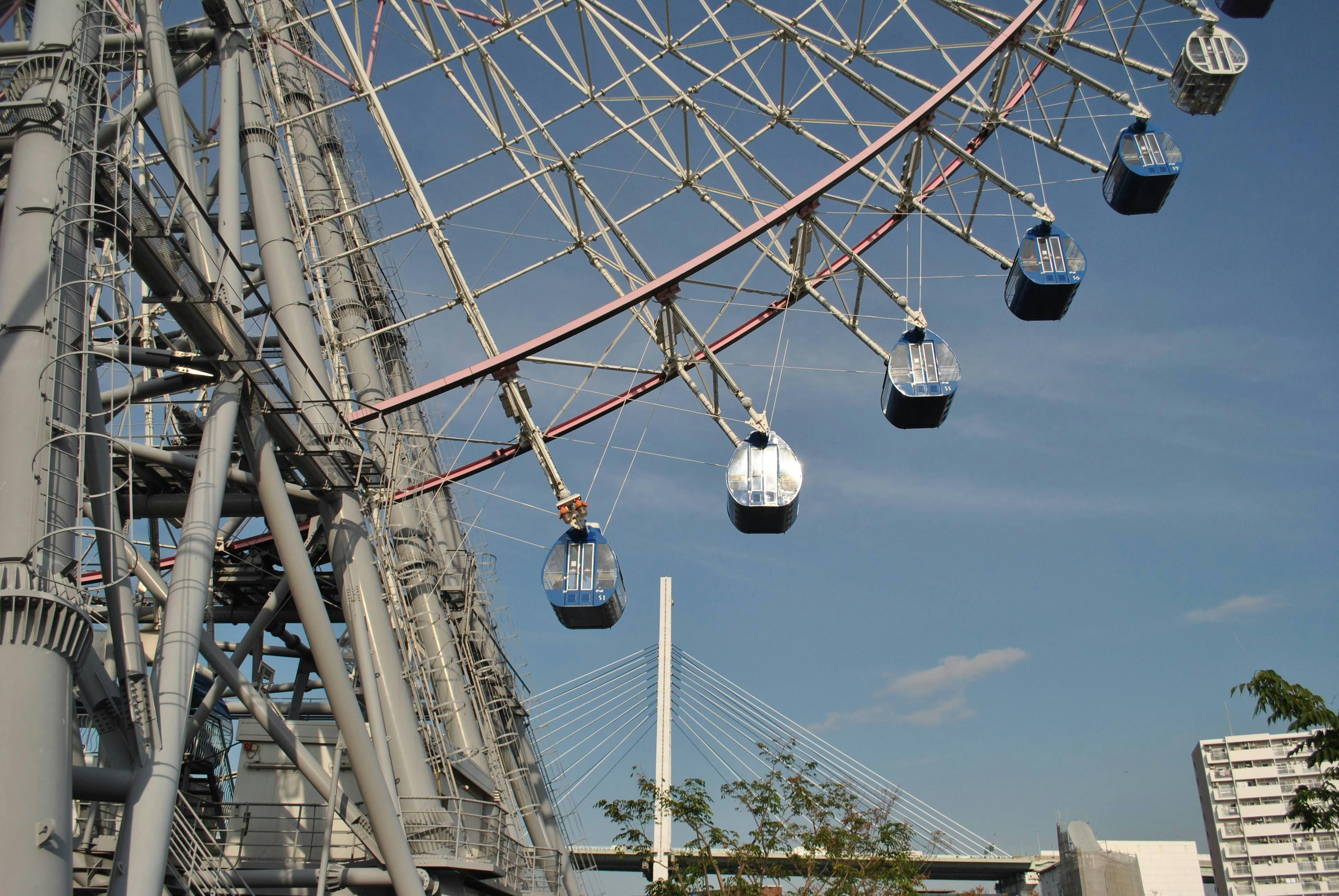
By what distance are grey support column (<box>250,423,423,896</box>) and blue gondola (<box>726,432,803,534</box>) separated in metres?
6.95

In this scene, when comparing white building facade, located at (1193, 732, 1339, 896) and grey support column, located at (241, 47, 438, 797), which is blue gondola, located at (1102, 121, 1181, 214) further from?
white building facade, located at (1193, 732, 1339, 896)

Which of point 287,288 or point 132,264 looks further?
point 287,288

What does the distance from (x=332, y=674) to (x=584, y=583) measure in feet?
15.3

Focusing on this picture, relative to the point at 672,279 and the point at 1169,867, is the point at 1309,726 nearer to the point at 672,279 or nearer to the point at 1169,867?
the point at 672,279

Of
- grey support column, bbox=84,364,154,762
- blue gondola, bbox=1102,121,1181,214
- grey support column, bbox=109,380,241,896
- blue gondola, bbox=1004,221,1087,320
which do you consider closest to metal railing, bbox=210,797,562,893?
grey support column, bbox=109,380,241,896

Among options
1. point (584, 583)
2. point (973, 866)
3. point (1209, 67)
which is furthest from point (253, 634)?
point (973, 866)

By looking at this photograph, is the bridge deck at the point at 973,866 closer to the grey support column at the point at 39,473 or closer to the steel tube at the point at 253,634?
the steel tube at the point at 253,634

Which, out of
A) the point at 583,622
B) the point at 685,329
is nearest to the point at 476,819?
the point at 583,622

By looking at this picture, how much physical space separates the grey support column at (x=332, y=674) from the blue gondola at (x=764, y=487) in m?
6.95

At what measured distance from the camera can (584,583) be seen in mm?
18016

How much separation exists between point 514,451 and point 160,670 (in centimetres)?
966

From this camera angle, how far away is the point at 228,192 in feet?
49.8

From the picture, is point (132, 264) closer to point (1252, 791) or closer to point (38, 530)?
point (38, 530)

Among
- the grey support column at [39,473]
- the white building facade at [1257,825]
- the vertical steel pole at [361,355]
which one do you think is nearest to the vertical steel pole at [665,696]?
the vertical steel pole at [361,355]
